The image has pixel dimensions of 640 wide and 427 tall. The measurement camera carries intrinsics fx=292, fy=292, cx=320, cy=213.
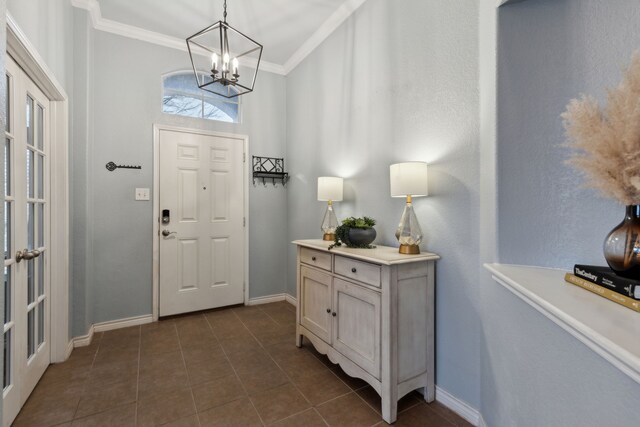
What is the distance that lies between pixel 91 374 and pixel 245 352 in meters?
1.05

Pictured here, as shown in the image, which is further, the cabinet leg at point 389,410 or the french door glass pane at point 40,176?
the french door glass pane at point 40,176

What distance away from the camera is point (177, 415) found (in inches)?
64.7

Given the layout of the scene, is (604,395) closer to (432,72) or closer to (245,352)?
(432,72)

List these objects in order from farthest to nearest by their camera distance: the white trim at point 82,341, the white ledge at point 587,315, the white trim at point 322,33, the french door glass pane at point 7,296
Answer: the white trim at point 322,33 < the white trim at point 82,341 < the french door glass pane at point 7,296 < the white ledge at point 587,315

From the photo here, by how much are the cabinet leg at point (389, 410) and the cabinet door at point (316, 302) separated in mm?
562

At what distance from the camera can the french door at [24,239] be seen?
5.18 feet

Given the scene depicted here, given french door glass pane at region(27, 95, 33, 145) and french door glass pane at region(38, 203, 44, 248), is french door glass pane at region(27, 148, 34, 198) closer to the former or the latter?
french door glass pane at region(27, 95, 33, 145)

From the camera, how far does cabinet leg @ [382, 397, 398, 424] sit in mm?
1575

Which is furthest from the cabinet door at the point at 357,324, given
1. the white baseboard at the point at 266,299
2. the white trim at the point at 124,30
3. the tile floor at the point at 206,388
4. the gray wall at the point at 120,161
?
the white trim at the point at 124,30

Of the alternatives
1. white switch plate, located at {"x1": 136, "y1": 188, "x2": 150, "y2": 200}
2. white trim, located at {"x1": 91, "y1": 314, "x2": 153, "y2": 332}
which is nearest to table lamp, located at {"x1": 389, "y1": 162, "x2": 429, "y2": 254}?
white switch plate, located at {"x1": 136, "y1": 188, "x2": 150, "y2": 200}

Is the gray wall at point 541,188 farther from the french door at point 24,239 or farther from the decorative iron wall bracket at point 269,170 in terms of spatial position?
the decorative iron wall bracket at point 269,170

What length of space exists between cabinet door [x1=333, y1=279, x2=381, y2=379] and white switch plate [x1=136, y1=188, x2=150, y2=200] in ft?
7.22

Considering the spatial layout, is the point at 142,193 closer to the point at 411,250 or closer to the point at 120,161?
the point at 120,161

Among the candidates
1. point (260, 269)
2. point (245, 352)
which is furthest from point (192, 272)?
point (245, 352)
